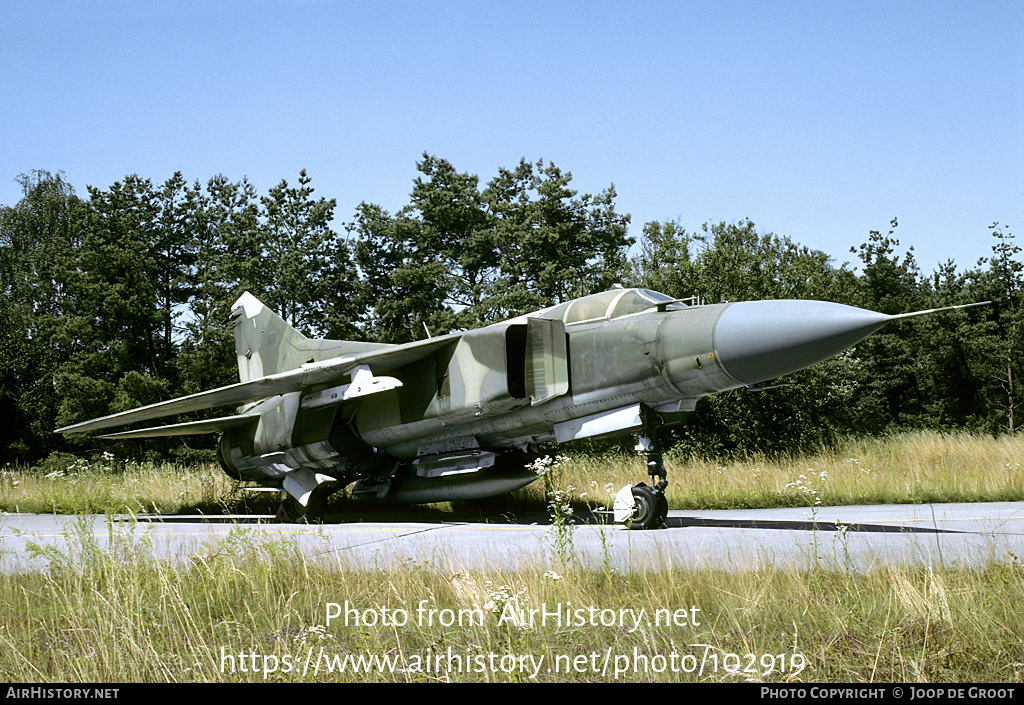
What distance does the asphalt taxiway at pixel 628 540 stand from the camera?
5883 millimetres

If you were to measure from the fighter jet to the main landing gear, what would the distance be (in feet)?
0.06

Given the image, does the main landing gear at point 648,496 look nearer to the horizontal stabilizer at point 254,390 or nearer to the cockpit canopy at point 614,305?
the cockpit canopy at point 614,305

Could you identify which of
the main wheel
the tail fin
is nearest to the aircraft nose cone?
the main wheel

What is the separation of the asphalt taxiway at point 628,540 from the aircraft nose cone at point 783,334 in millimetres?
1596

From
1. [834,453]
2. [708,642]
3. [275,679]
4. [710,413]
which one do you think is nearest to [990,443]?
[834,453]

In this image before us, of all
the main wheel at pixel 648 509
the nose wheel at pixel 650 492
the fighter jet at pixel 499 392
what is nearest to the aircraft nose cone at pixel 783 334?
the fighter jet at pixel 499 392

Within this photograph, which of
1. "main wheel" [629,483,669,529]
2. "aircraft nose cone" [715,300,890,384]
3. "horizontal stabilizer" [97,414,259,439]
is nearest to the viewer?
"aircraft nose cone" [715,300,890,384]

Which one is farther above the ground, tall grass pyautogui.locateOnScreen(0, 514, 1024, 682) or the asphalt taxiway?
tall grass pyautogui.locateOnScreen(0, 514, 1024, 682)

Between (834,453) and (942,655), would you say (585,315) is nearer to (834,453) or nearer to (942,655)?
(942,655)

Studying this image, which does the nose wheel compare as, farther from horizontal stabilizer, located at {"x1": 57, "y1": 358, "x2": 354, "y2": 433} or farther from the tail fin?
the tail fin

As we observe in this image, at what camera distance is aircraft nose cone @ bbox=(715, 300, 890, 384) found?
7.20 metres

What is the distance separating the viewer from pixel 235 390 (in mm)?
11062

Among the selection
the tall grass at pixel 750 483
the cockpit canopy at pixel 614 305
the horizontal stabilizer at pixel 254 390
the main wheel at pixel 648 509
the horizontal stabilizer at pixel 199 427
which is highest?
the cockpit canopy at pixel 614 305

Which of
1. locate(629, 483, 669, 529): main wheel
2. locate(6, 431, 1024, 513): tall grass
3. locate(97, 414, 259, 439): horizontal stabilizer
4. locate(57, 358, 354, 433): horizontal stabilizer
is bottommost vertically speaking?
locate(6, 431, 1024, 513): tall grass
